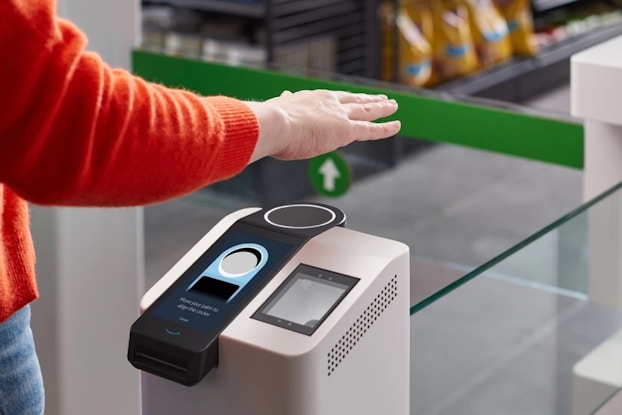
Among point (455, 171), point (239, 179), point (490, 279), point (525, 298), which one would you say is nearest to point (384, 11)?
point (455, 171)

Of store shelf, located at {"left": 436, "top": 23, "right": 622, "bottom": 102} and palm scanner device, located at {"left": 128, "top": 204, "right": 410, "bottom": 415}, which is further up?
palm scanner device, located at {"left": 128, "top": 204, "right": 410, "bottom": 415}

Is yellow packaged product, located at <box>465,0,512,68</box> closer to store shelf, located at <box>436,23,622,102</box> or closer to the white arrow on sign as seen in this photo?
store shelf, located at <box>436,23,622,102</box>

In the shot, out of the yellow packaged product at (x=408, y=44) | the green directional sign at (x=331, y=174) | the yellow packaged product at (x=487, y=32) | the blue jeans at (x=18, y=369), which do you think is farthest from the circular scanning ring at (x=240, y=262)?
the yellow packaged product at (x=487, y=32)

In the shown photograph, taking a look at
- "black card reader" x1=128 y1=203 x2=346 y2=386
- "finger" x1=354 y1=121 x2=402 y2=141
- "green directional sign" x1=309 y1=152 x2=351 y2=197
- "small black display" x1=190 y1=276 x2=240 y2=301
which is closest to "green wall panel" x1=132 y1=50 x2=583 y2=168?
"green directional sign" x1=309 y1=152 x2=351 y2=197

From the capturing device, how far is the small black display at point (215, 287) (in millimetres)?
1206

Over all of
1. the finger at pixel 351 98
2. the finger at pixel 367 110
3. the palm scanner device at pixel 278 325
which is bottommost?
the palm scanner device at pixel 278 325

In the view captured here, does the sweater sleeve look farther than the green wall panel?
No

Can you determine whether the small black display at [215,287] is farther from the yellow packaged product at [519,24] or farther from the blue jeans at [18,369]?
the yellow packaged product at [519,24]

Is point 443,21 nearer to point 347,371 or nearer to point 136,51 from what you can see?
point 136,51

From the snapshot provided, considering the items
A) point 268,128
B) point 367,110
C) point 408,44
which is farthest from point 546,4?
point 268,128

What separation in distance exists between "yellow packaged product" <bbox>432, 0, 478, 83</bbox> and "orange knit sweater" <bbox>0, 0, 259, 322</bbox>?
4.67 m

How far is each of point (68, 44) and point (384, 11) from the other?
4532 mm

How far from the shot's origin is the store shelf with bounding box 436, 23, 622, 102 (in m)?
5.79

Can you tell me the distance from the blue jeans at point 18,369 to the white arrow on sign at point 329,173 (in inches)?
54.3
